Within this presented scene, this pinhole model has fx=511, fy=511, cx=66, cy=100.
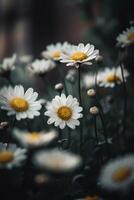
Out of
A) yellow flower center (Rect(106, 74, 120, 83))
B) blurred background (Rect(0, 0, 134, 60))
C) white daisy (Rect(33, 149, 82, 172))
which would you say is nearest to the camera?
white daisy (Rect(33, 149, 82, 172))

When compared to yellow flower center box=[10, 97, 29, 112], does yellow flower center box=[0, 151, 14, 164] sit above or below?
below

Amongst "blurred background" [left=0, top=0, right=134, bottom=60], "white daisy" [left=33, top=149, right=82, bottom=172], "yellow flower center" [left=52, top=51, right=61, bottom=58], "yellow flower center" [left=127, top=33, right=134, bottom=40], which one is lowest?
"white daisy" [left=33, top=149, right=82, bottom=172]

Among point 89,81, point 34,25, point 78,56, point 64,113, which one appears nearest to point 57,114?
point 64,113

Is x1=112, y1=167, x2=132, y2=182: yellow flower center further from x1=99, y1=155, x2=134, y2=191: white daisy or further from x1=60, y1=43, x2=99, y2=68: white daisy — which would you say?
x1=60, y1=43, x2=99, y2=68: white daisy

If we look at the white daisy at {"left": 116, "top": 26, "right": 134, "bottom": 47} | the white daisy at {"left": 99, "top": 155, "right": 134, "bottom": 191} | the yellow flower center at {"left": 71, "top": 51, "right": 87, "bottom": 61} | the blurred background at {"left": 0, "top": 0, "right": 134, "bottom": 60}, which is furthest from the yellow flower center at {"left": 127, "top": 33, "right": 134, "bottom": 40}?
the blurred background at {"left": 0, "top": 0, "right": 134, "bottom": 60}

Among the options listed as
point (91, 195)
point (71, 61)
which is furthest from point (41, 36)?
point (91, 195)

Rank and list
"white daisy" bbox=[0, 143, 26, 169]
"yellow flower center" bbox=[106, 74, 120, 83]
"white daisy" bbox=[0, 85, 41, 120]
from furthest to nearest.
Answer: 1. "yellow flower center" bbox=[106, 74, 120, 83]
2. "white daisy" bbox=[0, 85, 41, 120]
3. "white daisy" bbox=[0, 143, 26, 169]
